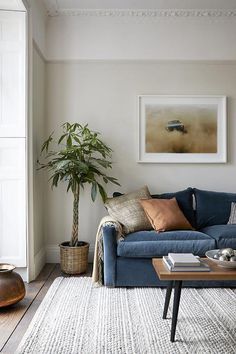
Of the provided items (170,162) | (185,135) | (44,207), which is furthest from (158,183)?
(44,207)

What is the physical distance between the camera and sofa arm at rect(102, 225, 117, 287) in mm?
3305

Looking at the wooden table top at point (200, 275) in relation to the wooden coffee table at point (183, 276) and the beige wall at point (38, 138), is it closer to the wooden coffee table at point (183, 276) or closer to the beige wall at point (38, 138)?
the wooden coffee table at point (183, 276)

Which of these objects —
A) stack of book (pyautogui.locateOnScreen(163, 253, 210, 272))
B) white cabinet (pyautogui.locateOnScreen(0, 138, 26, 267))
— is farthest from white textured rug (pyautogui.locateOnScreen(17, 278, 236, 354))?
white cabinet (pyautogui.locateOnScreen(0, 138, 26, 267))

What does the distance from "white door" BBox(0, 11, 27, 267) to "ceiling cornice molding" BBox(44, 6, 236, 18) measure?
92cm

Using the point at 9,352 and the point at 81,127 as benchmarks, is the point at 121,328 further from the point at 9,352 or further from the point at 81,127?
the point at 81,127

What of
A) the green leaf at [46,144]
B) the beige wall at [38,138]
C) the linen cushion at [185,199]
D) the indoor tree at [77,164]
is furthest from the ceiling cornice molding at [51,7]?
the linen cushion at [185,199]

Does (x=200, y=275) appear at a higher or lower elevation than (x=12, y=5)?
lower

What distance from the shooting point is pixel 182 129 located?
4.31 meters

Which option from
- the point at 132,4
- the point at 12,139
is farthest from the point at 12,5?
the point at 132,4

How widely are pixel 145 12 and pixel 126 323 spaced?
11.2ft

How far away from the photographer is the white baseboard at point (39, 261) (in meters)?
3.73

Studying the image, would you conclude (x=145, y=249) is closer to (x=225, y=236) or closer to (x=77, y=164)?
(x=225, y=236)

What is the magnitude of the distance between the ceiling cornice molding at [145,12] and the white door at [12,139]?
92 cm

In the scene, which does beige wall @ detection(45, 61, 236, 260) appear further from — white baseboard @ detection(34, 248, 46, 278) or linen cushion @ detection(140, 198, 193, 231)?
linen cushion @ detection(140, 198, 193, 231)
